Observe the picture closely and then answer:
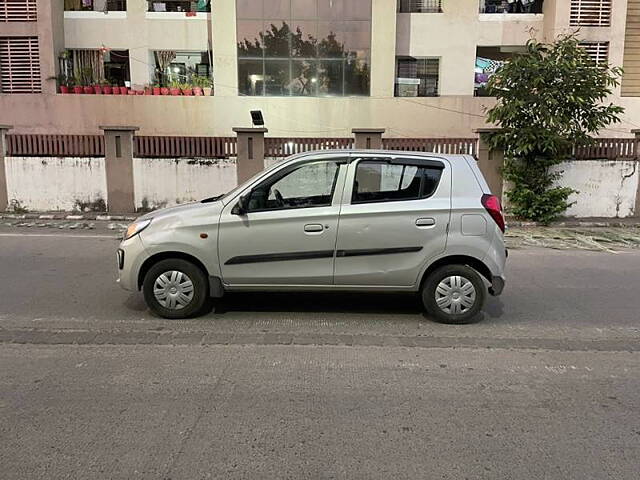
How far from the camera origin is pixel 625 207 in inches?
520

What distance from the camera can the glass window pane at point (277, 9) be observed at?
62.6 ft

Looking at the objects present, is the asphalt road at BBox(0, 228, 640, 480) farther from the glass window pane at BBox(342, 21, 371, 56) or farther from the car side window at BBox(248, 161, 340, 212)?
the glass window pane at BBox(342, 21, 371, 56)

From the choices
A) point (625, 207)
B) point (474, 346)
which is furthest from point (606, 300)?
point (625, 207)

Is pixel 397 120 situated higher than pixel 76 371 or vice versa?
pixel 397 120

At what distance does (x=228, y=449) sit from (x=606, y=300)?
5195 mm

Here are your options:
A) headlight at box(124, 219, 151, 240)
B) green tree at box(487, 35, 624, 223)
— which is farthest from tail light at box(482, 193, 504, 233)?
green tree at box(487, 35, 624, 223)

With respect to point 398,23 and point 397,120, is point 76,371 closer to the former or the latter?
point 397,120

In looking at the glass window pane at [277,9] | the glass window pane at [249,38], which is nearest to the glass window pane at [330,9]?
the glass window pane at [277,9]

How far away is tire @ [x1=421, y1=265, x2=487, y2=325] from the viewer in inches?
227

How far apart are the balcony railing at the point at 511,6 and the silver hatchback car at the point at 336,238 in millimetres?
16679

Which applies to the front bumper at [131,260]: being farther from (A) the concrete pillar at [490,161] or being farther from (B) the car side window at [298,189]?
(A) the concrete pillar at [490,161]

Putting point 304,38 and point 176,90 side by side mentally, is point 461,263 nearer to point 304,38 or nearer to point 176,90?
point 304,38

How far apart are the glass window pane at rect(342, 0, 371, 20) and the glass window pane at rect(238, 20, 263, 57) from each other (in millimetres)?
2899

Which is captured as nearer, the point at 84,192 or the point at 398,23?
the point at 84,192
